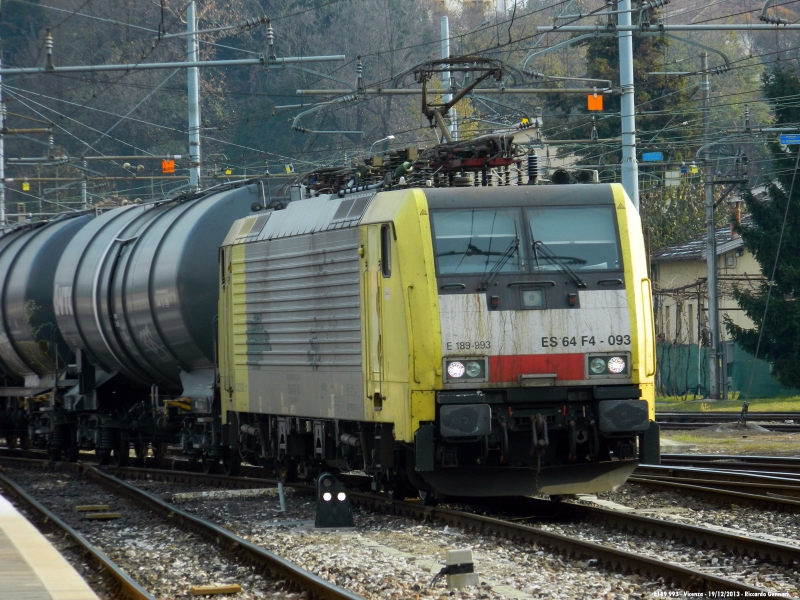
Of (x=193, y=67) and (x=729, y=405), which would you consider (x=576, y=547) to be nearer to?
(x=193, y=67)

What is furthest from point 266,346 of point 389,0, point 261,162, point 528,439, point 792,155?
point 389,0

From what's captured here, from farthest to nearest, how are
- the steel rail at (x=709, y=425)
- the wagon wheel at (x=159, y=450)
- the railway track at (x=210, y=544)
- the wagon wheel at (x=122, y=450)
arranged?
the steel rail at (x=709, y=425) → the wagon wheel at (x=159, y=450) → the wagon wheel at (x=122, y=450) → the railway track at (x=210, y=544)

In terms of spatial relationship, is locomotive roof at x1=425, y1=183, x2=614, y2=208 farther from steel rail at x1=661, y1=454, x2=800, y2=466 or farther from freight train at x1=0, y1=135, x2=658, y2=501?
steel rail at x1=661, y1=454, x2=800, y2=466

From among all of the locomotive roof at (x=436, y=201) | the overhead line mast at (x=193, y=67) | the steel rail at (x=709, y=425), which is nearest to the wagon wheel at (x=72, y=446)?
the overhead line mast at (x=193, y=67)

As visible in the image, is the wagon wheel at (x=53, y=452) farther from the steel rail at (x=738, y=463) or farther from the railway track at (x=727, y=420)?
the railway track at (x=727, y=420)

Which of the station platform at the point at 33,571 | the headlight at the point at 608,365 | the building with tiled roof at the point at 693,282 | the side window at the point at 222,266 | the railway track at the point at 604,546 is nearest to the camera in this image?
the station platform at the point at 33,571

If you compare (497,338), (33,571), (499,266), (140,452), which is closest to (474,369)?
(497,338)

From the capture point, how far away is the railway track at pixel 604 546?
8242 mm

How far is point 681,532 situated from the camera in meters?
10.3

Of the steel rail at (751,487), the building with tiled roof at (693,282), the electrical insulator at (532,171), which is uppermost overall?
the building with tiled roof at (693,282)

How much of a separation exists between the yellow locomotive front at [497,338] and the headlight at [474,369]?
1 centimetres

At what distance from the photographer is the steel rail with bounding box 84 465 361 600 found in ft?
27.8

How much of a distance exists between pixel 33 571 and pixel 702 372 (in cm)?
3615

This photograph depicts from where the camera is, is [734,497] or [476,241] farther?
[734,497]
